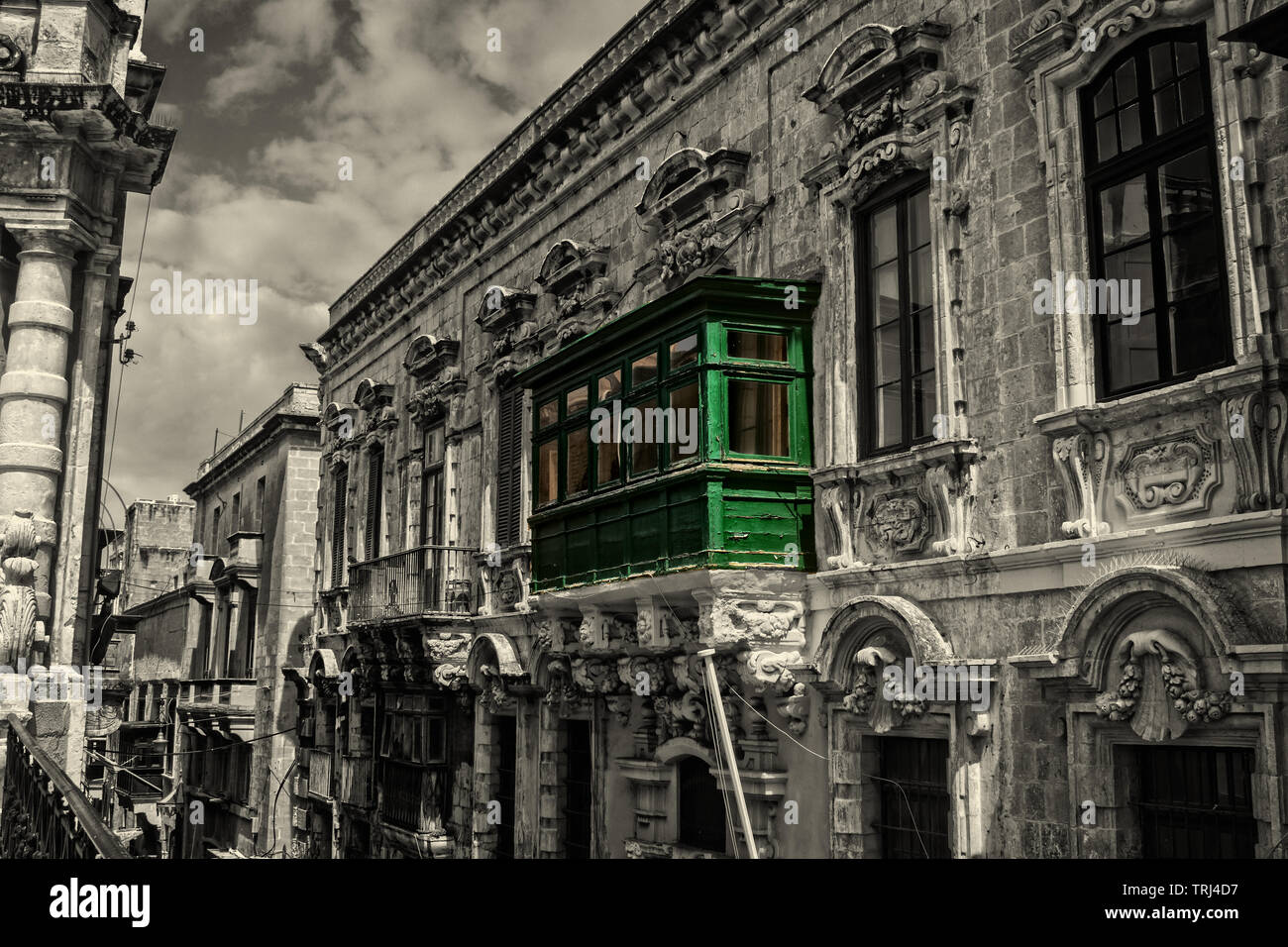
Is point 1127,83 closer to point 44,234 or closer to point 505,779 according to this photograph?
point 44,234

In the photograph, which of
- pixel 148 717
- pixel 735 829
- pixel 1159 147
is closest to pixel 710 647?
pixel 735 829

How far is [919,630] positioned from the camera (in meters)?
9.65

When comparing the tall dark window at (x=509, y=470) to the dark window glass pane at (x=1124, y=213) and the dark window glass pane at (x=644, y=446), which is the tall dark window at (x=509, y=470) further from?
the dark window glass pane at (x=1124, y=213)

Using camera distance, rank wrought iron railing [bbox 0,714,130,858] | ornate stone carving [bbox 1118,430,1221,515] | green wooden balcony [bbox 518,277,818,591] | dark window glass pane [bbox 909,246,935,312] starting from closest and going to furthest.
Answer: wrought iron railing [bbox 0,714,130,858] < ornate stone carving [bbox 1118,430,1221,515] < dark window glass pane [bbox 909,246,935,312] < green wooden balcony [bbox 518,277,818,591]

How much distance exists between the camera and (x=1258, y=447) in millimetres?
7309

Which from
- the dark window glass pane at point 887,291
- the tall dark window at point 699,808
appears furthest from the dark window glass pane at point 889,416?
the tall dark window at point 699,808

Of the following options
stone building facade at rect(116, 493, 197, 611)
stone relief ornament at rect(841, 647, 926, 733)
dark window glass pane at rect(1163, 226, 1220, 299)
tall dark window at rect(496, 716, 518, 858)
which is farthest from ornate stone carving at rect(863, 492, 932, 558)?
stone building facade at rect(116, 493, 197, 611)

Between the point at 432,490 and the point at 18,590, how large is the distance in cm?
908

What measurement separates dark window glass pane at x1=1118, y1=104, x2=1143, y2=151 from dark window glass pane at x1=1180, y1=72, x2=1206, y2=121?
1.11 ft

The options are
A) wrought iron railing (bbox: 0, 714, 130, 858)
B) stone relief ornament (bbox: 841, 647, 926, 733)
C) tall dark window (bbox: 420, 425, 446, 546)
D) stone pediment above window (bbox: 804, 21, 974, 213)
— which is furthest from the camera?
tall dark window (bbox: 420, 425, 446, 546)

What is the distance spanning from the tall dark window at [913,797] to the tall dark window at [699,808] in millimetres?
2472

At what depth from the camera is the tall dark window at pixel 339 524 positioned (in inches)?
971

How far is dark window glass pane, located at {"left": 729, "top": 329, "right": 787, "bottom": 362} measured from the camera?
11.6 meters

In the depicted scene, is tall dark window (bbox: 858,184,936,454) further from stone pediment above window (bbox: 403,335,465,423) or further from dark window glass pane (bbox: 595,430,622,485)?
stone pediment above window (bbox: 403,335,465,423)
